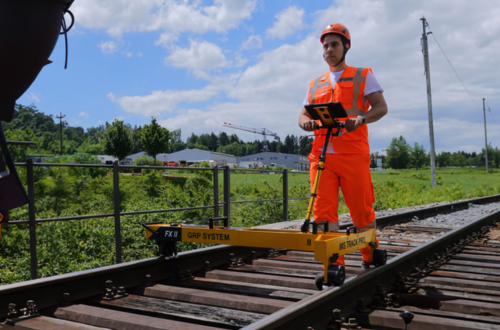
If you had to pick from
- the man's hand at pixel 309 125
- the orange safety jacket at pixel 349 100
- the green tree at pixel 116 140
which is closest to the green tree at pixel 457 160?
the green tree at pixel 116 140

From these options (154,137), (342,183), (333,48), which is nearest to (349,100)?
(333,48)

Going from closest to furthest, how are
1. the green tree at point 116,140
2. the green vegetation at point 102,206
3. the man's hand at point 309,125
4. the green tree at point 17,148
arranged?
1. the green tree at point 17,148
2. the man's hand at point 309,125
3. the green vegetation at point 102,206
4. the green tree at point 116,140

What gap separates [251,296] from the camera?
11.1ft

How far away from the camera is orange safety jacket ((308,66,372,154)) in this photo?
380cm

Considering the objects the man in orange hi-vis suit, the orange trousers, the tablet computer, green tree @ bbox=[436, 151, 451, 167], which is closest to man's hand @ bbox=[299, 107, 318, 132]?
the man in orange hi-vis suit

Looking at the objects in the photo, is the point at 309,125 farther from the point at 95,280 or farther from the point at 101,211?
the point at 101,211

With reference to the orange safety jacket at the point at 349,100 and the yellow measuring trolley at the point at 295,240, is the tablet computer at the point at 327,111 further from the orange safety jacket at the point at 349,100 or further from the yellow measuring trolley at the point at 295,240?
the yellow measuring trolley at the point at 295,240

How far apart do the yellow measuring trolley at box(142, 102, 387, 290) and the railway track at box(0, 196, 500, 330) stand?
144 millimetres

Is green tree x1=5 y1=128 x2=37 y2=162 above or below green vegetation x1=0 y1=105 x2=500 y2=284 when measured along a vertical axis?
above

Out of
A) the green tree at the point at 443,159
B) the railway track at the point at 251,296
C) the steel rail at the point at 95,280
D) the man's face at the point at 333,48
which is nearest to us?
the railway track at the point at 251,296

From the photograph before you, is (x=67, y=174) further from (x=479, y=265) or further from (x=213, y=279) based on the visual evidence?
(x=479, y=265)

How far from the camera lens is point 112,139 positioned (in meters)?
93.9

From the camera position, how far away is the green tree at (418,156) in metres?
135

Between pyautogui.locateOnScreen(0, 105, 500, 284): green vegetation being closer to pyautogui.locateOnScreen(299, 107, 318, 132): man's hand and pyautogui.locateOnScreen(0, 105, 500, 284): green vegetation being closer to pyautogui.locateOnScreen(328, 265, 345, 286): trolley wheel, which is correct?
pyautogui.locateOnScreen(299, 107, 318, 132): man's hand
